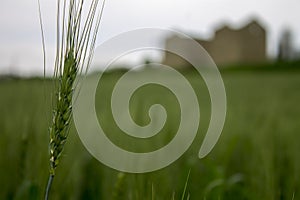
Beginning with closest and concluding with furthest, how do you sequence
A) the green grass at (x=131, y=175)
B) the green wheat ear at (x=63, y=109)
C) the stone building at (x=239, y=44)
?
the green wheat ear at (x=63, y=109)
the green grass at (x=131, y=175)
the stone building at (x=239, y=44)

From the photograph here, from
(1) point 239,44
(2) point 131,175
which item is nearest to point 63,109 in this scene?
(2) point 131,175

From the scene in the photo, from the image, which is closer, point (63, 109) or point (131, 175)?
point (63, 109)

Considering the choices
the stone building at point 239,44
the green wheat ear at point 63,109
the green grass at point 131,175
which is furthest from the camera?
the stone building at point 239,44

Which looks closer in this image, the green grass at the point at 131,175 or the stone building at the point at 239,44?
the green grass at the point at 131,175

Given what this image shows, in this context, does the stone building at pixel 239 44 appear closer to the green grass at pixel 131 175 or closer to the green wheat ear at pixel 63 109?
the green grass at pixel 131 175

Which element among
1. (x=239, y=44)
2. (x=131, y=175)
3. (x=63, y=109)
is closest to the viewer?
(x=63, y=109)

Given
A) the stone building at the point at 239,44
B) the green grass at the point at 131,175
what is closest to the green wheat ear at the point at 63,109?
the green grass at the point at 131,175

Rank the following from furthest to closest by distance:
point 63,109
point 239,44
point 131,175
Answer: point 239,44, point 131,175, point 63,109

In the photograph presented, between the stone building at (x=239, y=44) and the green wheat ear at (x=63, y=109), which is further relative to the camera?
the stone building at (x=239, y=44)

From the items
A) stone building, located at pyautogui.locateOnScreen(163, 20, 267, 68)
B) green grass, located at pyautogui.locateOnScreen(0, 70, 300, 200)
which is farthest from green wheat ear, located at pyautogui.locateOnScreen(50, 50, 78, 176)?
stone building, located at pyautogui.locateOnScreen(163, 20, 267, 68)

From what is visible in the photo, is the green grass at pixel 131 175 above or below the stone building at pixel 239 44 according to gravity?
below

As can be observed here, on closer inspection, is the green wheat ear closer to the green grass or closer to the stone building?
the green grass

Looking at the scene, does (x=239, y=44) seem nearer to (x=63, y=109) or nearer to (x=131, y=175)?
(x=131, y=175)

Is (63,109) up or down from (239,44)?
down
